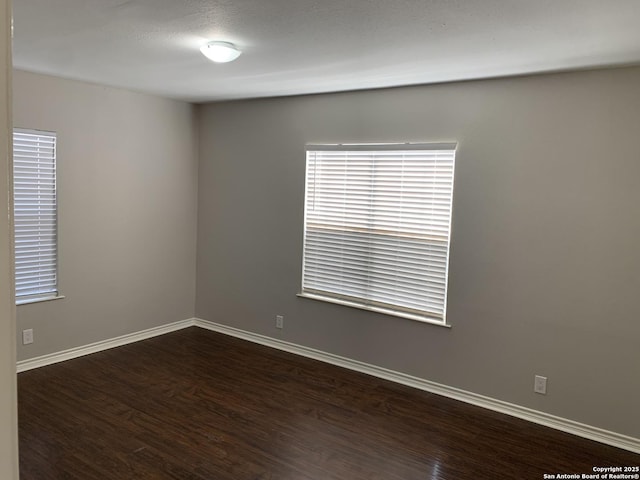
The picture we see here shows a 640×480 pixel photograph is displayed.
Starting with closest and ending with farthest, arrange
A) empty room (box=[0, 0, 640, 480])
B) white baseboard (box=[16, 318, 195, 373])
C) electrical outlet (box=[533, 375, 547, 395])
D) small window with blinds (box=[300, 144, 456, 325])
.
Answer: empty room (box=[0, 0, 640, 480]) → electrical outlet (box=[533, 375, 547, 395]) → small window with blinds (box=[300, 144, 456, 325]) → white baseboard (box=[16, 318, 195, 373])

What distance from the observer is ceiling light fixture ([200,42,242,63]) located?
111 inches

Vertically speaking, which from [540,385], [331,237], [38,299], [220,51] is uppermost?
[220,51]

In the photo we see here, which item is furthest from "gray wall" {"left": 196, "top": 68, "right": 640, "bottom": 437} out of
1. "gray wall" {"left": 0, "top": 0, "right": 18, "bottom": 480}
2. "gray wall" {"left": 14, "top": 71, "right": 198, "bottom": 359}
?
"gray wall" {"left": 0, "top": 0, "right": 18, "bottom": 480}

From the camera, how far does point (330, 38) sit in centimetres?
266

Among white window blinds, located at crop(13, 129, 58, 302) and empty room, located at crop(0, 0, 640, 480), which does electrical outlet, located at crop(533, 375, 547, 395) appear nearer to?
empty room, located at crop(0, 0, 640, 480)

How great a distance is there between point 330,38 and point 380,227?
1.90m

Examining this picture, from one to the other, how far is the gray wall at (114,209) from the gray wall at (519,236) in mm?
1245

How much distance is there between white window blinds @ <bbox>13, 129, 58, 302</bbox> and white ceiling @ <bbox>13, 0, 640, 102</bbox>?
25.6 inches

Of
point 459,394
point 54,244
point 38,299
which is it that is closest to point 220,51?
point 54,244

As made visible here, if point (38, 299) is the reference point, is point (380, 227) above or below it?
above

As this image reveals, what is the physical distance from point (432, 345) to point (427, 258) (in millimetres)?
741

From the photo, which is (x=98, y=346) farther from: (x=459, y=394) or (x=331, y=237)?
(x=459, y=394)

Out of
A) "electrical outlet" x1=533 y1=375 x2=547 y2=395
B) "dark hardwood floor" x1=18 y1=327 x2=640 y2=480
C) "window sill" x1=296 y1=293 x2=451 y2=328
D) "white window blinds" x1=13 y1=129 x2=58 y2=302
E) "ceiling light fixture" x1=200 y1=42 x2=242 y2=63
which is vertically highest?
"ceiling light fixture" x1=200 y1=42 x2=242 y2=63

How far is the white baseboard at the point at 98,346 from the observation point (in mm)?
4117
